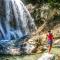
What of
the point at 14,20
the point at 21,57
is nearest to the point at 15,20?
the point at 14,20

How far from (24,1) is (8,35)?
18.0 feet

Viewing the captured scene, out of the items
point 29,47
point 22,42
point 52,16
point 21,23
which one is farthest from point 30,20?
point 29,47

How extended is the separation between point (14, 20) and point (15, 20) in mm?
104

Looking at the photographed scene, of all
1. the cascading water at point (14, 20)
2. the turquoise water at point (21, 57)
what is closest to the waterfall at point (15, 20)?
the cascading water at point (14, 20)

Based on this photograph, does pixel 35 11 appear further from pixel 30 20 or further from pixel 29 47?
pixel 29 47

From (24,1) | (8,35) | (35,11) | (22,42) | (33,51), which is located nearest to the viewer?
(33,51)

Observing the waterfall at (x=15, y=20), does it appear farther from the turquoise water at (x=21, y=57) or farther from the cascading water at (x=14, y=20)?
the turquoise water at (x=21, y=57)

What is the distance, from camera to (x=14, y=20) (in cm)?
2542

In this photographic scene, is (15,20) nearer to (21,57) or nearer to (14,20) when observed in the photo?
(14,20)

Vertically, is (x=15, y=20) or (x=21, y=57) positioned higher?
(x=15, y=20)

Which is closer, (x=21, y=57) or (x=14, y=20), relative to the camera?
(x=21, y=57)

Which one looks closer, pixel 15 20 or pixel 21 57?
pixel 21 57

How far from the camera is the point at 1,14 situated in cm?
2473

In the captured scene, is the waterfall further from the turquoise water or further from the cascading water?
the turquoise water
